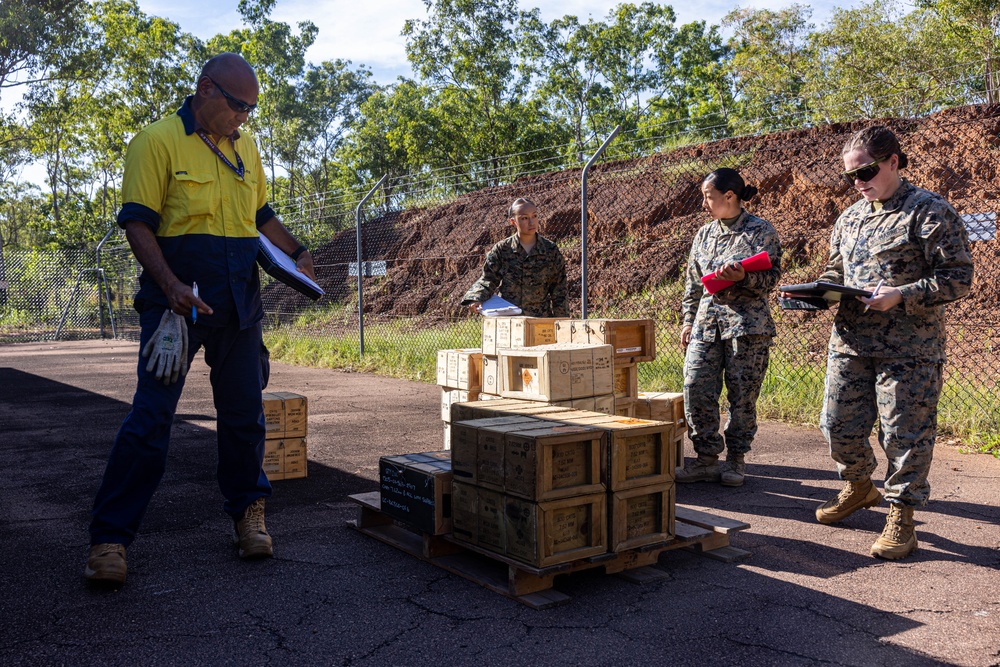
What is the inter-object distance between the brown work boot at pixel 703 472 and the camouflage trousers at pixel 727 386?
0.20 feet

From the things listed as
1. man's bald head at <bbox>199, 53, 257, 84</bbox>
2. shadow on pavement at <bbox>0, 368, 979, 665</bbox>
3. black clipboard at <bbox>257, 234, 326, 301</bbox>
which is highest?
man's bald head at <bbox>199, 53, 257, 84</bbox>

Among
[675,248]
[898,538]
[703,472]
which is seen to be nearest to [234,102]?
[898,538]

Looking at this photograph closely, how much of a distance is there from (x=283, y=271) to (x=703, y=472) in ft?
11.1

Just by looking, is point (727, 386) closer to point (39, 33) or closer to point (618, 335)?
point (618, 335)

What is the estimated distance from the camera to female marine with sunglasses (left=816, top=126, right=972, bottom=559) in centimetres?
397

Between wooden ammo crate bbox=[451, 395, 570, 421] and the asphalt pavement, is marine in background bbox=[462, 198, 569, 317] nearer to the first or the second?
the asphalt pavement

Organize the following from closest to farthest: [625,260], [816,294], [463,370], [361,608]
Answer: [361,608] < [816,294] < [463,370] < [625,260]

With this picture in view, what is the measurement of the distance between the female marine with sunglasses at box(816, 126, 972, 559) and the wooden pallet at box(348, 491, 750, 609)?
0.81m

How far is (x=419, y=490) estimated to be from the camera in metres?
4.06

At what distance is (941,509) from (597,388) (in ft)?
7.31

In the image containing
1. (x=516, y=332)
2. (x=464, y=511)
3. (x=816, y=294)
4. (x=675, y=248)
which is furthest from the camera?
(x=675, y=248)

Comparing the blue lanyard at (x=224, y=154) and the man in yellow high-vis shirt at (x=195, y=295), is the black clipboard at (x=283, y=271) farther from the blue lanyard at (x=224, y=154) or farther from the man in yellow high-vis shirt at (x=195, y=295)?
the blue lanyard at (x=224, y=154)

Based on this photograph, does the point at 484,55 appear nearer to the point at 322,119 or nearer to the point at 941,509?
the point at 322,119

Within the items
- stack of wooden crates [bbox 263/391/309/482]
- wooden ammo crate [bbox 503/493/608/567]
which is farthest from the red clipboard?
stack of wooden crates [bbox 263/391/309/482]
